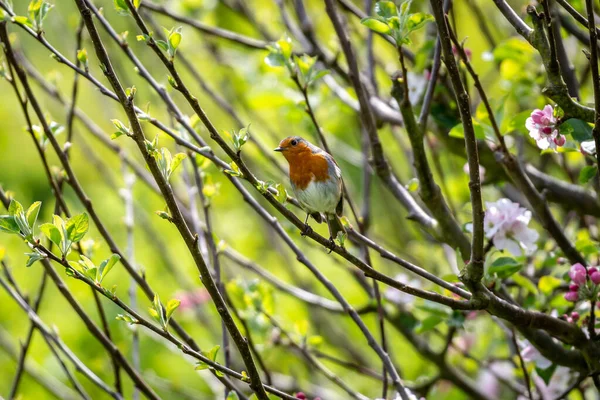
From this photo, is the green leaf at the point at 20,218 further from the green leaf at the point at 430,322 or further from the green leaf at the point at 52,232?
the green leaf at the point at 430,322

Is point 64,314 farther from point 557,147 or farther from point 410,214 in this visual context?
Answer: point 557,147

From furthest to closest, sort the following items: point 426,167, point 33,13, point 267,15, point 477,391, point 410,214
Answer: point 267,15, point 477,391, point 410,214, point 426,167, point 33,13

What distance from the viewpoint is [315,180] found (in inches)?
115

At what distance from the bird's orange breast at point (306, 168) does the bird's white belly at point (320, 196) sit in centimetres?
4

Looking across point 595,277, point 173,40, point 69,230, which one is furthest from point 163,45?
point 595,277

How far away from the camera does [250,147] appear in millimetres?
4312

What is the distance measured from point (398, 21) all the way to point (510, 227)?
89 cm

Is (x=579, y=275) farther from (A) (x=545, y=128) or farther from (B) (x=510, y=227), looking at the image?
(A) (x=545, y=128)

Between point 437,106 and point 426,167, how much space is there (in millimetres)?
762

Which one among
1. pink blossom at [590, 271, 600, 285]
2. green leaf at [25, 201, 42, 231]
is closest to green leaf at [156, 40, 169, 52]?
green leaf at [25, 201, 42, 231]

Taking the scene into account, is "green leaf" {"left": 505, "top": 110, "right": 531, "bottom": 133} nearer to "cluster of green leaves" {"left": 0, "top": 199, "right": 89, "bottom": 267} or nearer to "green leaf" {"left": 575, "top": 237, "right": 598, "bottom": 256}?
"green leaf" {"left": 575, "top": 237, "right": 598, "bottom": 256}

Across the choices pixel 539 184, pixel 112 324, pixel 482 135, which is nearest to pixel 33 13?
pixel 482 135

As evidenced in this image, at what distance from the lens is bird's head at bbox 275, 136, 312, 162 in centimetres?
306

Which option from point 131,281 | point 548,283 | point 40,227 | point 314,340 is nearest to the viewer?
point 40,227
